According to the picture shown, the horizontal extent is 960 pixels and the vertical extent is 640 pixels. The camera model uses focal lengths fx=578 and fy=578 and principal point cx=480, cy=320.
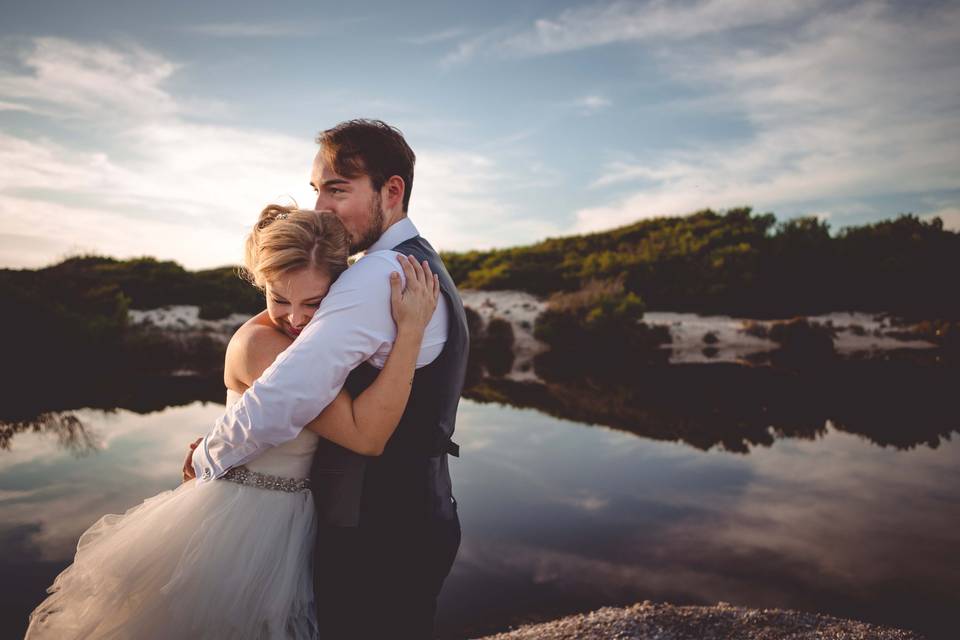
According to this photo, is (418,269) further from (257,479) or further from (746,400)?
(746,400)

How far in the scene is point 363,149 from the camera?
2.07 meters

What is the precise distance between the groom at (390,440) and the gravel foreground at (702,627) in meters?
2.22

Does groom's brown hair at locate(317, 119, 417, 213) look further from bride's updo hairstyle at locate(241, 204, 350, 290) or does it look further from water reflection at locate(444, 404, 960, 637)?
water reflection at locate(444, 404, 960, 637)

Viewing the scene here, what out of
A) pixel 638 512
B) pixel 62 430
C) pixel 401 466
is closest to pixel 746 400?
pixel 638 512

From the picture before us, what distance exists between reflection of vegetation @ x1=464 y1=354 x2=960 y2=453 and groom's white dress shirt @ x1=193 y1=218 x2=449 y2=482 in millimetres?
7892

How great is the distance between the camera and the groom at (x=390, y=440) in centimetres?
159

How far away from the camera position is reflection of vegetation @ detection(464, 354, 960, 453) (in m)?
9.30

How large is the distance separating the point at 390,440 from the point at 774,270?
2595cm

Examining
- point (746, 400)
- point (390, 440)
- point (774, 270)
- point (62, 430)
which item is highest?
point (774, 270)

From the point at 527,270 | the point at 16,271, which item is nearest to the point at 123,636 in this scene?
the point at 16,271

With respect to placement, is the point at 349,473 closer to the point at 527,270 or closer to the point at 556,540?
the point at 556,540

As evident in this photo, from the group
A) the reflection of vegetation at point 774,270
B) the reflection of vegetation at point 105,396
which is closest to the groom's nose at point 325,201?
the reflection of vegetation at point 105,396

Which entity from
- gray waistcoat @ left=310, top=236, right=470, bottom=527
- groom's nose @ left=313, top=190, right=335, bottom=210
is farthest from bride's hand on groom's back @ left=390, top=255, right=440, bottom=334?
groom's nose @ left=313, top=190, right=335, bottom=210

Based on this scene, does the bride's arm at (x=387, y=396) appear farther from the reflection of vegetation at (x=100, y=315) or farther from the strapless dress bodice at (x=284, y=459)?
the reflection of vegetation at (x=100, y=315)
